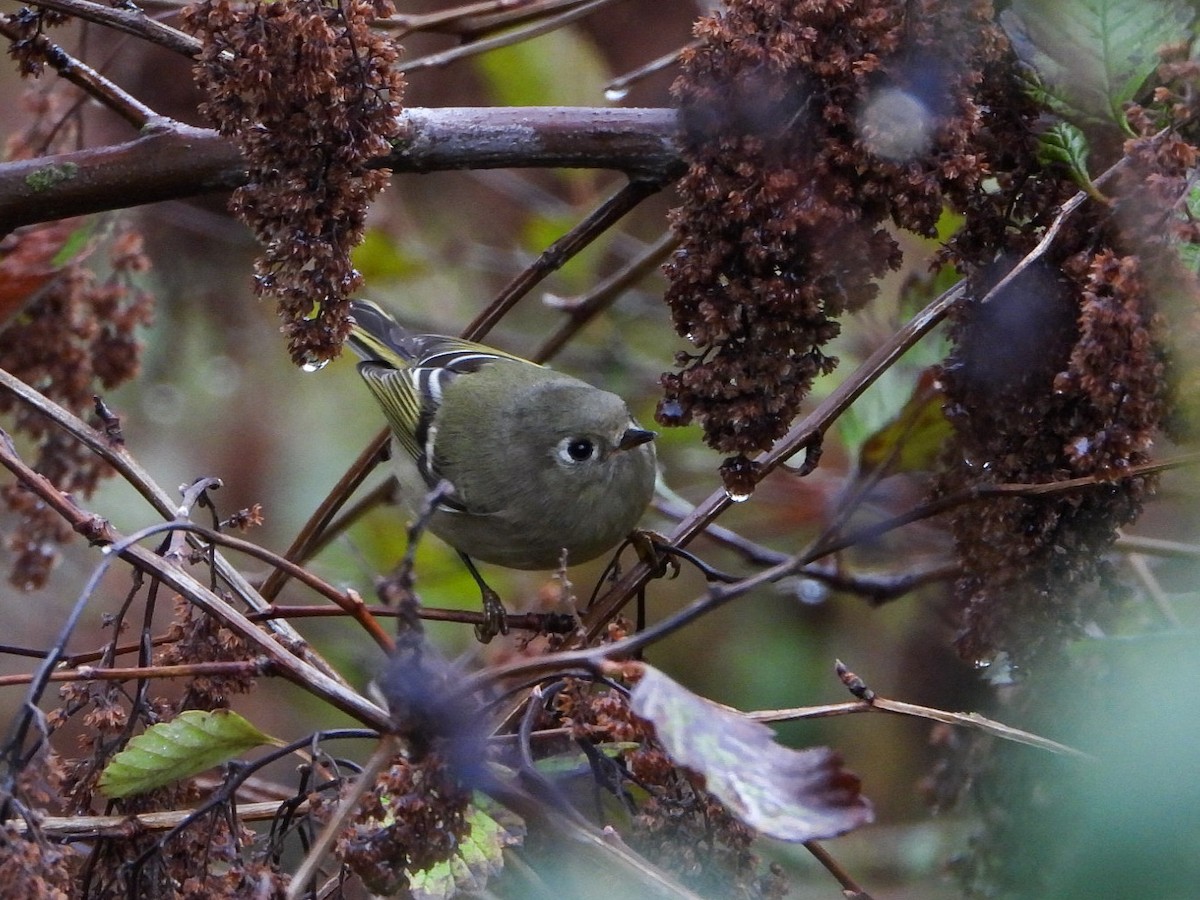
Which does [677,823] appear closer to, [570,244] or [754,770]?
[754,770]

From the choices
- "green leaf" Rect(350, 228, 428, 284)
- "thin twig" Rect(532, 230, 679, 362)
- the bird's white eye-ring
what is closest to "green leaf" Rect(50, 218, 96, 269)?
"thin twig" Rect(532, 230, 679, 362)

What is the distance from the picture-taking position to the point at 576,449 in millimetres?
3354

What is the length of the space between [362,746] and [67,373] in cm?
205

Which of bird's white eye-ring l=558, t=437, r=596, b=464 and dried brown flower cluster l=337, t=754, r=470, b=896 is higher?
bird's white eye-ring l=558, t=437, r=596, b=464

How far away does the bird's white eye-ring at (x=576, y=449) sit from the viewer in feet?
10.9

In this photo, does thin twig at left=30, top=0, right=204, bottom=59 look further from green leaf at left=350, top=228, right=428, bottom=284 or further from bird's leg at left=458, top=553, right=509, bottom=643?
green leaf at left=350, top=228, right=428, bottom=284

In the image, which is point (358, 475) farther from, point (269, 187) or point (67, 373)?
point (269, 187)

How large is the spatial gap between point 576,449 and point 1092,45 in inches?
73.9

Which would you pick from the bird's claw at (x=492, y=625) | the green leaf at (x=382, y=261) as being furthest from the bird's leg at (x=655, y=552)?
the green leaf at (x=382, y=261)

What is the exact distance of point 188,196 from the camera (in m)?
2.26

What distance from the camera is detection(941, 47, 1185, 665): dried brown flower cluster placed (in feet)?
5.84

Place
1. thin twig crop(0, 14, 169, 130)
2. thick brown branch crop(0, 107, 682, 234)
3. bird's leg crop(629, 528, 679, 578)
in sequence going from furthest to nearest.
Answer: bird's leg crop(629, 528, 679, 578) → thick brown branch crop(0, 107, 682, 234) → thin twig crop(0, 14, 169, 130)

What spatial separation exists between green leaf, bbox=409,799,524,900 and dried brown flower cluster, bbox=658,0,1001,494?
1.98 ft

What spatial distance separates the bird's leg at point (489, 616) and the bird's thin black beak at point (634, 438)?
49cm
